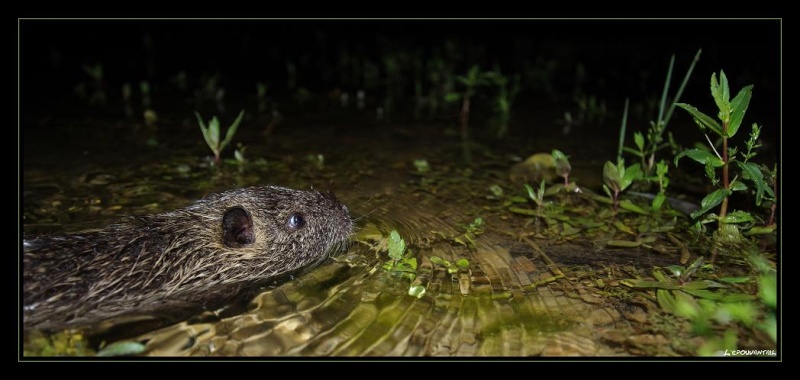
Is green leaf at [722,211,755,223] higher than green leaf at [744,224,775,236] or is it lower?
higher

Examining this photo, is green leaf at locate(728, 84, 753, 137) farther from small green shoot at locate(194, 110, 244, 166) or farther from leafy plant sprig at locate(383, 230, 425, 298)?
small green shoot at locate(194, 110, 244, 166)

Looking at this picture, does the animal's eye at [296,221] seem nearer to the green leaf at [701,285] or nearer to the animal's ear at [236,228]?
the animal's ear at [236,228]

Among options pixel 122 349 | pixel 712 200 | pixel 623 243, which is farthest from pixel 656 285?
pixel 122 349

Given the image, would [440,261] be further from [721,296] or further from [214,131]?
[214,131]

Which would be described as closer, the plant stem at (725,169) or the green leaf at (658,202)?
the plant stem at (725,169)

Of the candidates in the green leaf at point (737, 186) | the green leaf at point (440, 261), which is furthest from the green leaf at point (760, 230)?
the green leaf at point (440, 261)

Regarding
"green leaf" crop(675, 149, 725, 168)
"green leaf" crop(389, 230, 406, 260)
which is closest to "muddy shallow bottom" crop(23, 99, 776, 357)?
"green leaf" crop(389, 230, 406, 260)
